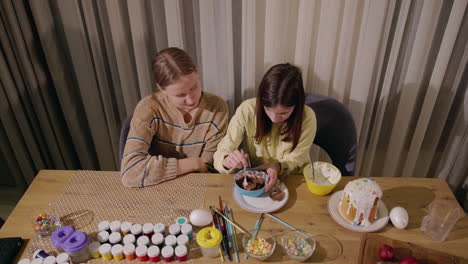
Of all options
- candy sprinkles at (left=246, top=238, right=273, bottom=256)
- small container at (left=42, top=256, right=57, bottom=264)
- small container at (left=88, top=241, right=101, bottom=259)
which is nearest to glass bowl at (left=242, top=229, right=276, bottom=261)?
candy sprinkles at (left=246, top=238, right=273, bottom=256)

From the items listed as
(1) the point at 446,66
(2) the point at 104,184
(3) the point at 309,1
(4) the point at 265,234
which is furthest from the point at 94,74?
(1) the point at 446,66

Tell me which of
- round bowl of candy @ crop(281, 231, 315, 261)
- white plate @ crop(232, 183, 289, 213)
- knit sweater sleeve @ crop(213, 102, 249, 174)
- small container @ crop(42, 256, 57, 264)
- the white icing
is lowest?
round bowl of candy @ crop(281, 231, 315, 261)

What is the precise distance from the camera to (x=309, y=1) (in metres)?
1.47

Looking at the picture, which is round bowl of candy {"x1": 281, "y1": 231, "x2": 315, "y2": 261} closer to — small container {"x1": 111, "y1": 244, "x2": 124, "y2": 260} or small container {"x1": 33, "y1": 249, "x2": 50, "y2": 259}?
small container {"x1": 111, "y1": 244, "x2": 124, "y2": 260}

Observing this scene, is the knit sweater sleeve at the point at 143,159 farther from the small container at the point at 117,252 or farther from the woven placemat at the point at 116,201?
the small container at the point at 117,252

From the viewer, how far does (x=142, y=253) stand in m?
0.98

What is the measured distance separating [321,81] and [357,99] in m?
0.21

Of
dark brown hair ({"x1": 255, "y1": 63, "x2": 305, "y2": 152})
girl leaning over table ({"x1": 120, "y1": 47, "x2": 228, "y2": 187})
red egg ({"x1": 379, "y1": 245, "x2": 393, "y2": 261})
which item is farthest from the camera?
girl leaning over table ({"x1": 120, "y1": 47, "x2": 228, "y2": 187})

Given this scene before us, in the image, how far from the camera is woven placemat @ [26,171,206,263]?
1.11m

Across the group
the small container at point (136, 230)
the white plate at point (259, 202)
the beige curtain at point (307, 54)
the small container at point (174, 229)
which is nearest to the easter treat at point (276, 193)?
the white plate at point (259, 202)

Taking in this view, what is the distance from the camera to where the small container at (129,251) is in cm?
98

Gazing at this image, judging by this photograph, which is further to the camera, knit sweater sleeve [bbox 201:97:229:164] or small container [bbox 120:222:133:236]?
knit sweater sleeve [bbox 201:97:229:164]

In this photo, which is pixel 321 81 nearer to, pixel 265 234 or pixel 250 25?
pixel 250 25

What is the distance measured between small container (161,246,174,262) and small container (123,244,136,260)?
3.5 inches
